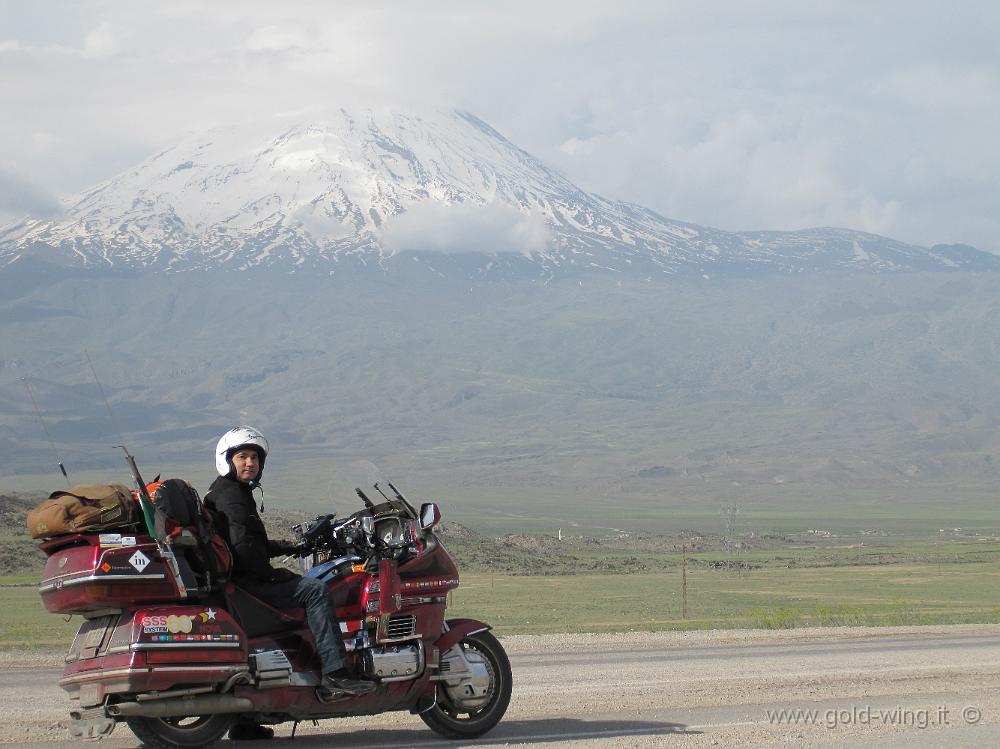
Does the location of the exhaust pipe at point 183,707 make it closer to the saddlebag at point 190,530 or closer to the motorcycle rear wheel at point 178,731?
the motorcycle rear wheel at point 178,731

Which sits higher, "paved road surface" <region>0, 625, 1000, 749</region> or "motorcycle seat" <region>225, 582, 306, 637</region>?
"motorcycle seat" <region>225, 582, 306, 637</region>

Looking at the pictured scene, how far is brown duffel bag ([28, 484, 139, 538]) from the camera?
903 centimetres

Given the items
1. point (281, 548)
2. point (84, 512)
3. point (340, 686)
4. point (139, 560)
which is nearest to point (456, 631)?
point (340, 686)

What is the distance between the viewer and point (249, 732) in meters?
10.4

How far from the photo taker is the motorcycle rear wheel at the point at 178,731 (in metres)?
9.55

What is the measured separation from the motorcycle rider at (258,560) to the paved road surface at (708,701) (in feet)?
2.70

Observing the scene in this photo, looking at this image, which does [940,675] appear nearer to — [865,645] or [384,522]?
[865,645]

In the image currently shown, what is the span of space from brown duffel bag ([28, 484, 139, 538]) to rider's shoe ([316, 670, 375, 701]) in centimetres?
167

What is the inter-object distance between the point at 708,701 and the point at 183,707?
4822mm

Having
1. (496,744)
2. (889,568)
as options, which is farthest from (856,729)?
(889,568)

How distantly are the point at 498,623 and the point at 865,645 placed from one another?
10493mm

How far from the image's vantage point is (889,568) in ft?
206

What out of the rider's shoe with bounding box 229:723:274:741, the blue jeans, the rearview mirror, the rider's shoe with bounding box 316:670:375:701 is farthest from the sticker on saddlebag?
the rearview mirror

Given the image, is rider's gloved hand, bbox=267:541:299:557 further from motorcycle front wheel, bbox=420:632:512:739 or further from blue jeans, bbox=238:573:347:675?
motorcycle front wheel, bbox=420:632:512:739
